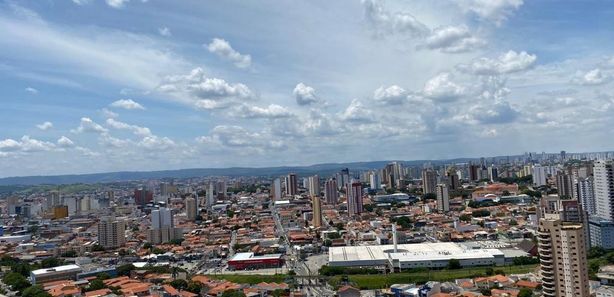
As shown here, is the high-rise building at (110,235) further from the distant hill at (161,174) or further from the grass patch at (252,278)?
Result: the distant hill at (161,174)

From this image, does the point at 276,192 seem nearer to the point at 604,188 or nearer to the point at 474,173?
the point at 474,173

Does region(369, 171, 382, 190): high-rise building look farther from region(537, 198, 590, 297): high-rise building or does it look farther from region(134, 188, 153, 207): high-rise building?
region(537, 198, 590, 297): high-rise building

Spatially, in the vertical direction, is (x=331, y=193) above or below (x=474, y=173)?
below

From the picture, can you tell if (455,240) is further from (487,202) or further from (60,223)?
(60,223)

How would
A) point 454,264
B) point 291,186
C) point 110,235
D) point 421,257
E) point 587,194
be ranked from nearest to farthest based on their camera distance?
point 454,264, point 421,257, point 587,194, point 110,235, point 291,186

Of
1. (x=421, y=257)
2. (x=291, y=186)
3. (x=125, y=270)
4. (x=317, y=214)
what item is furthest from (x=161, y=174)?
(x=421, y=257)

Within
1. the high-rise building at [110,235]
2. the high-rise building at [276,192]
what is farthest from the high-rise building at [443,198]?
the high-rise building at [110,235]
